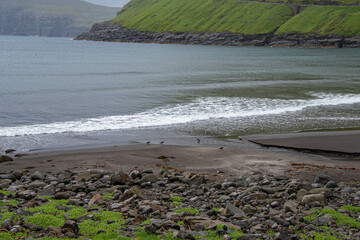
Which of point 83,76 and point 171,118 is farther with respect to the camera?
point 83,76

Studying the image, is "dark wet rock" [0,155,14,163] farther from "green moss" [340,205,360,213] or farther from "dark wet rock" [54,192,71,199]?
"green moss" [340,205,360,213]

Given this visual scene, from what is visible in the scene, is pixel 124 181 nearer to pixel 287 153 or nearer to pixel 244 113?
pixel 287 153

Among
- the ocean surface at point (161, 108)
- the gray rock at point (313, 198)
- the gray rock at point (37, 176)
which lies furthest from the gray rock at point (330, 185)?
the gray rock at point (37, 176)

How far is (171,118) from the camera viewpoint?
33.5m

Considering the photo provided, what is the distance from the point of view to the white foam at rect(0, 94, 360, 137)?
2956 centimetres

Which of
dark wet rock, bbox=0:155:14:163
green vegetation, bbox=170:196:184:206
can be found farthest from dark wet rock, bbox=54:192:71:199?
dark wet rock, bbox=0:155:14:163

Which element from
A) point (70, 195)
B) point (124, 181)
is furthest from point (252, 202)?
point (70, 195)

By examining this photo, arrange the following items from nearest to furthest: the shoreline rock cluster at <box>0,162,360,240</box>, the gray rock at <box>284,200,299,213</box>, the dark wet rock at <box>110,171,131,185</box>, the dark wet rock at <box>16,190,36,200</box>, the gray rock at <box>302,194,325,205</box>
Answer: the shoreline rock cluster at <box>0,162,360,240</box> < the gray rock at <box>284,200,299,213</box> < the gray rock at <box>302,194,325,205</box> < the dark wet rock at <box>16,190,36,200</box> < the dark wet rock at <box>110,171,131,185</box>

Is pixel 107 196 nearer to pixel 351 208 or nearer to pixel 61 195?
pixel 61 195

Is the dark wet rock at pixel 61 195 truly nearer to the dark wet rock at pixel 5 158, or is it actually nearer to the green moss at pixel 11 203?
the green moss at pixel 11 203

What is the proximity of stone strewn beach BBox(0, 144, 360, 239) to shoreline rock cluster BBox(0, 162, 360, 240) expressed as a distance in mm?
34

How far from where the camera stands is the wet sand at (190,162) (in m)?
19.2

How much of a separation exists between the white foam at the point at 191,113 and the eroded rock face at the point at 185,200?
11.9 meters

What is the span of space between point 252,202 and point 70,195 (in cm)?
711
